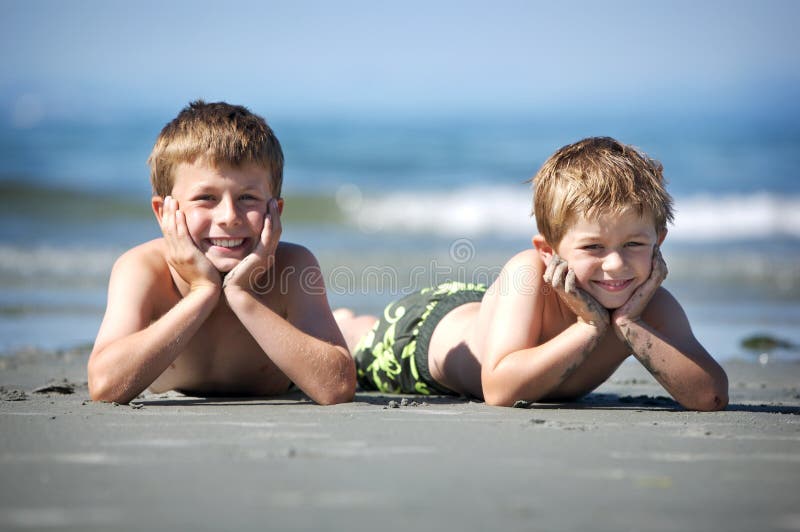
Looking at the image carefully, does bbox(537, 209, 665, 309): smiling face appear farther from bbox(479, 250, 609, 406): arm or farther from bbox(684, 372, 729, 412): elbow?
bbox(684, 372, 729, 412): elbow

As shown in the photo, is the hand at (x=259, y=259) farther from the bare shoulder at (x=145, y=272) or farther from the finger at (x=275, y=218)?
the bare shoulder at (x=145, y=272)

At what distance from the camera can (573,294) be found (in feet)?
12.4

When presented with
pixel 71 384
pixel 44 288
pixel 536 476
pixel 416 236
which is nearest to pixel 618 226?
pixel 536 476

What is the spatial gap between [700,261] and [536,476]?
398 inches

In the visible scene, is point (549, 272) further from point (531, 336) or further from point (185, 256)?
point (185, 256)

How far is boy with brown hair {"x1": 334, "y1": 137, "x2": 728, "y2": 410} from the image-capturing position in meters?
3.81

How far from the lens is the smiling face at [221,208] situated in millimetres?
3992

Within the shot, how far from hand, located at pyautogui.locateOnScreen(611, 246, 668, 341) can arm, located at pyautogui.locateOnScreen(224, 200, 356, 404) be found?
115 centimetres

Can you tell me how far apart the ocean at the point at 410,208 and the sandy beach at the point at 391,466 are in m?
2.95

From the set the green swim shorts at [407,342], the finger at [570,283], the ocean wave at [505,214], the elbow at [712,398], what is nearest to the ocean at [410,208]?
the ocean wave at [505,214]

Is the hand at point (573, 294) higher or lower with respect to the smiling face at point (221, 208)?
lower

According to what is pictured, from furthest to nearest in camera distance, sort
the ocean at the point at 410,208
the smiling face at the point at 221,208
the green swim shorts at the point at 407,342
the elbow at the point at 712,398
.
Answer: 1. the ocean at the point at 410,208
2. the green swim shorts at the point at 407,342
3. the smiling face at the point at 221,208
4. the elbow at the point at 712,398

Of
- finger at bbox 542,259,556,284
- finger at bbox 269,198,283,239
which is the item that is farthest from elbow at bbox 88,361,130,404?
finger at bbox 542,259,556,284

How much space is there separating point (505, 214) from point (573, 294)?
16.0 metres
